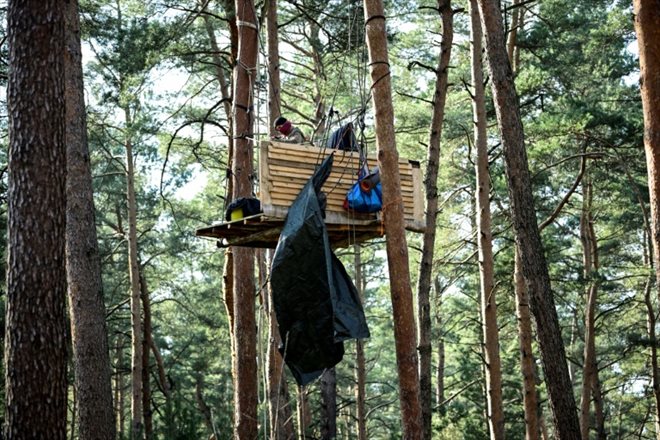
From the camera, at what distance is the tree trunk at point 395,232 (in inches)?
310

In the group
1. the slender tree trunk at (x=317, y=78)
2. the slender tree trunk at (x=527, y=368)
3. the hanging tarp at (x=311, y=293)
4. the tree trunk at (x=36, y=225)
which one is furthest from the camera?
the slender tree trunk at (x=317, y=78)

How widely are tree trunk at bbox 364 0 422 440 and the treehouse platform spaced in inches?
8.2

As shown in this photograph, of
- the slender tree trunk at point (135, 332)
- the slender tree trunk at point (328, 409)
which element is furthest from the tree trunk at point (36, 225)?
the slender tree trunk at point (135, 332)

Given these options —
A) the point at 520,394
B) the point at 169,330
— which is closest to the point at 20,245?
the point at 520,394

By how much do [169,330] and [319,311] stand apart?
2714 cm

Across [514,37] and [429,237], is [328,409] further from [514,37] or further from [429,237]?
[514,37]

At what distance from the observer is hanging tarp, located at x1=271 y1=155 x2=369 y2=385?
782 centimetres

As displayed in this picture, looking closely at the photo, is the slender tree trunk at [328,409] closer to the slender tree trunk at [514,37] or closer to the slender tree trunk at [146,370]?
the slender tree trunk at [146,370]

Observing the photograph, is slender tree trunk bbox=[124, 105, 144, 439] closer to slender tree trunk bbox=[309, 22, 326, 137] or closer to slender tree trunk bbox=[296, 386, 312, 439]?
slender tree trunk bbox=[309, 22, 326, 137]

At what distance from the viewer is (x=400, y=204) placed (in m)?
8.27

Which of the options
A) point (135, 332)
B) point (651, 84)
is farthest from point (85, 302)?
point (135, 332)

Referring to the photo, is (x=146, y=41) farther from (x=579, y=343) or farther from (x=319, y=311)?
(x=579, y=343)

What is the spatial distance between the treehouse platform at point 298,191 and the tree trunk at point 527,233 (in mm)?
1214

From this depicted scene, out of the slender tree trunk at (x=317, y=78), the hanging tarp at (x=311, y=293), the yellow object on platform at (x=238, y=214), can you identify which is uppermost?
the slender tree trunk at (x=317, y=78)
